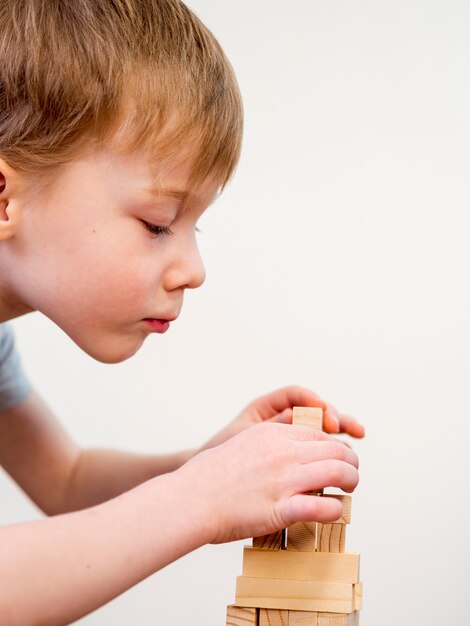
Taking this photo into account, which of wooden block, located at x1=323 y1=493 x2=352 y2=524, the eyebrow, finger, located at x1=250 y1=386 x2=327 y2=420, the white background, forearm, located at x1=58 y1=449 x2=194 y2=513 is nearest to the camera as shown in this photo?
wooden block, located at x1=323 y1=493 x2=352 y2=524

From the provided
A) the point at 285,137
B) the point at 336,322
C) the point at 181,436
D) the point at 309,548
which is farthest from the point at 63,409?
the point at 309,548

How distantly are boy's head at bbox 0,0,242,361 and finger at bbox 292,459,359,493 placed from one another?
258 mm

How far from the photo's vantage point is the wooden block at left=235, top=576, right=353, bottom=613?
0.65m

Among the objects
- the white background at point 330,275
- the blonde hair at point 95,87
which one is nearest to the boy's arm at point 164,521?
the blonde hair at point 95,87

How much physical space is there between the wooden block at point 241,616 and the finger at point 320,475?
0.09 m

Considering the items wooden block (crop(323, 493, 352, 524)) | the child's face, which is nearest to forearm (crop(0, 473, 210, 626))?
wooden block (crop(323, 493, 352, 524))

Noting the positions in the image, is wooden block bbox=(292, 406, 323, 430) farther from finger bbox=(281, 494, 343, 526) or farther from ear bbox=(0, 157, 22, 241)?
ear bbox=(0, 157, 22, 241)

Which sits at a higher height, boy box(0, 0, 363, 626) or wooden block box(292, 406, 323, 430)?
boy box(0, 0, 363, 626)

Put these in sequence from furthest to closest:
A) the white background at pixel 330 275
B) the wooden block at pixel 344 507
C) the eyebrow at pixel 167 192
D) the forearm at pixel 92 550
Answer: the white background at pixel 330 275, the eyebrow at pixel 167 192, the wooden block at pixel 344 507, the forearm at pixel 92 550

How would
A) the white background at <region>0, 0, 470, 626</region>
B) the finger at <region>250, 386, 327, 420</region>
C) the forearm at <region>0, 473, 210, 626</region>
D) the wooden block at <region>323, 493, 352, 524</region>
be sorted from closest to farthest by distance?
the forearm at <region>0, 473, 210, 626</region>, the wooden block at <region>323, 493, 352, 524</region>, the finger at <region>250, 386, 327, 420</region>, the white background at <region>0, 0, 470, 626</region>

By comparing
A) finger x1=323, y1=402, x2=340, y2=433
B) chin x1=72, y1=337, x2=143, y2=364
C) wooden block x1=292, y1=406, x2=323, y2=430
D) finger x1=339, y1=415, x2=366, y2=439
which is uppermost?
chin x1=72, y1=337, x2=143, y2=364

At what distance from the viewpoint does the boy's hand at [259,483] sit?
0.63 m

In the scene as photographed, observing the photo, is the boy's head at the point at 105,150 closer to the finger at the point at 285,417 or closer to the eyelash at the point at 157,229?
the eyelash at the point at 157,229

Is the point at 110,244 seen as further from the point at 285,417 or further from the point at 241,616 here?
the point at 241,616
